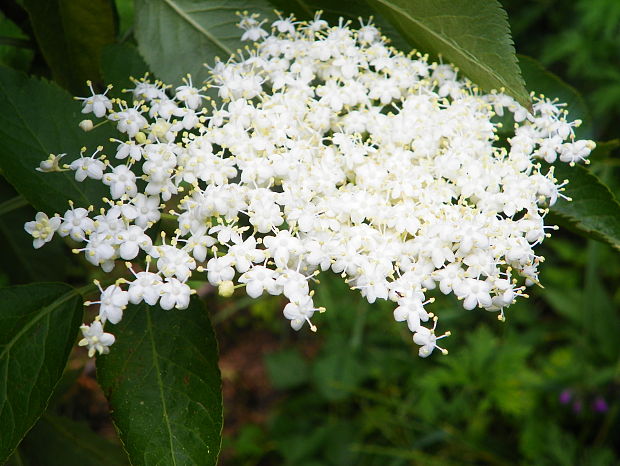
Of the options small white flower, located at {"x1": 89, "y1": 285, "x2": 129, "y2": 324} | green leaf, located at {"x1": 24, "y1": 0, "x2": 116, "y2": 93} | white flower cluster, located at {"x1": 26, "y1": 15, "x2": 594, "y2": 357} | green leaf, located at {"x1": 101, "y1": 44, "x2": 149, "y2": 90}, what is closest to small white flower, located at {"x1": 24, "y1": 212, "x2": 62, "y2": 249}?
white flower cluster, located at {"x1": 26, "y1": 15, "x2": 594, "y2": 357}

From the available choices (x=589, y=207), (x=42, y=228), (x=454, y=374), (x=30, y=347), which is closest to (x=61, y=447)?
(x=30, y=347)

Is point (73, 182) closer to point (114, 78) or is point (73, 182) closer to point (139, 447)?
point (114, 78)

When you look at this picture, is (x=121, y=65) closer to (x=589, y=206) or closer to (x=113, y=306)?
(x=113, y=306)

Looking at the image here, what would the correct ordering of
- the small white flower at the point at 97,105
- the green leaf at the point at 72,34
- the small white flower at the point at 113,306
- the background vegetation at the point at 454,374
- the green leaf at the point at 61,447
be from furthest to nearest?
the background vegetation at the point at 454,374 → the green leaf at the point at 61,447 → the green leaf at the point at 72,34 → the small white flower at the point at 97,105 → the small white flower at the point at 113,306

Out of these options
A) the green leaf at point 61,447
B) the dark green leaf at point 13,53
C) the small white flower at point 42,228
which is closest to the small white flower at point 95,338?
the small white flower at point 42,228

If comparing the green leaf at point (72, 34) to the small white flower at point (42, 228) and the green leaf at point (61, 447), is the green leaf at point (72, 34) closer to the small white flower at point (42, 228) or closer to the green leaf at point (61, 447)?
the small white flower at point (42, 228)
